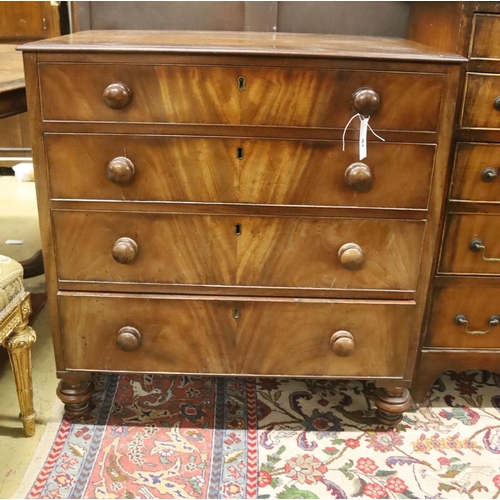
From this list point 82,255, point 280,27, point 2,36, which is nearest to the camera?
point 82,255

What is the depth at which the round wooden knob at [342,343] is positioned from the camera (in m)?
1.38

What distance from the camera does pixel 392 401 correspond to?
1.51 m

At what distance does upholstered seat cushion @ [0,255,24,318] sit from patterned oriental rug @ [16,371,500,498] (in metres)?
0.41

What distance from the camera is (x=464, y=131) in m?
1.34

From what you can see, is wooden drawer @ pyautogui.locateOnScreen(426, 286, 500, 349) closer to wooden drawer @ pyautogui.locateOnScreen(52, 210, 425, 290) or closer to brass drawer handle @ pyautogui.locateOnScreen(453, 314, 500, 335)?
brass drawer handle @ pyautogui.locateOnScreen(453, 314, 500, 335)

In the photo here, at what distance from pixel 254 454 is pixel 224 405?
22 centimetres

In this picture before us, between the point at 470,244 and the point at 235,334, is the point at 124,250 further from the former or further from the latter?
the point at 470,244

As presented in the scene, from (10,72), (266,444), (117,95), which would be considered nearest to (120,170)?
(117,95)

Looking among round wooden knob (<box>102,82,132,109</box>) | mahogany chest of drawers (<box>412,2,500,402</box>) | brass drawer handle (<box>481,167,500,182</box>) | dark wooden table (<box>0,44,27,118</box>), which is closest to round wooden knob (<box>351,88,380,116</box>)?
mahogany chest of drawers (<box>412,2,500,402</box>)

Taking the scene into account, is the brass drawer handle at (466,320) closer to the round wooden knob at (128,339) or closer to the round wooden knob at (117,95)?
the round wooden knob at (128,339)

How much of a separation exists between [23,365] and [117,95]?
74 centimetres

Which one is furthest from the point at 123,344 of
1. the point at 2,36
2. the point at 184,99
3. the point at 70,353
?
the point at 2,36

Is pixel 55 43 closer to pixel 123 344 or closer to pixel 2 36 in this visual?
pixel 123 344

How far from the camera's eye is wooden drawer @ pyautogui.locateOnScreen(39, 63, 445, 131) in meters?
1.18
